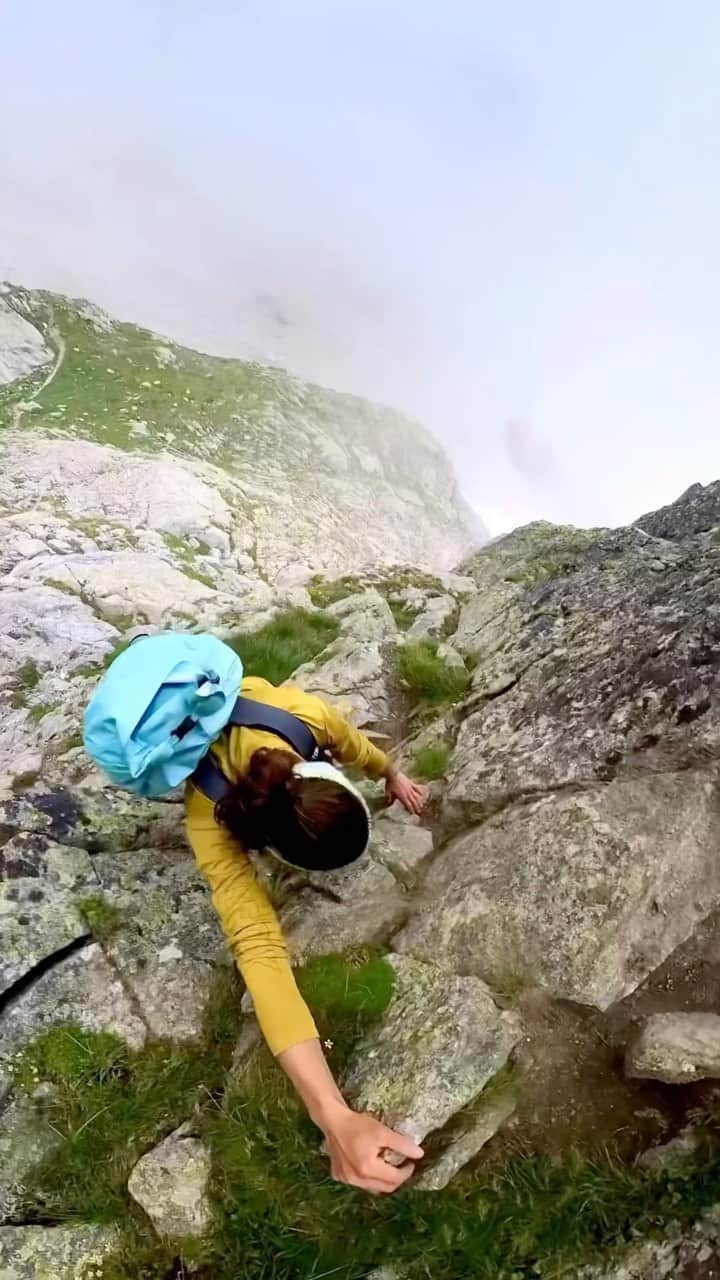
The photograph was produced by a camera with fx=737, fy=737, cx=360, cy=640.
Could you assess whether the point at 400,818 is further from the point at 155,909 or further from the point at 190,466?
the point at 190,466

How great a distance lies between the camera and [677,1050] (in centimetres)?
474

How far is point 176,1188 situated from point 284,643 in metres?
6.78

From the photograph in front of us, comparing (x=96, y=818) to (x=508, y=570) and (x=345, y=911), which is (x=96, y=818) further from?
(x=508, y=570)

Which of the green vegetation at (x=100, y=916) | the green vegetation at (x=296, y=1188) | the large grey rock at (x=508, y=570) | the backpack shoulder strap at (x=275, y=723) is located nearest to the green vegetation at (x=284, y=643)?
the large grey rock at (x=508, y=570)

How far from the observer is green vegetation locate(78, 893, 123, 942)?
640cm

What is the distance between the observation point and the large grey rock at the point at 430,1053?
4.92 m

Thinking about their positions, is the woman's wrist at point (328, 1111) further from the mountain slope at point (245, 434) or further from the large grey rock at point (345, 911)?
the mountain slope at point (245, 434)

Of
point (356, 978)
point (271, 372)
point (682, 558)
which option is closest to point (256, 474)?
point (271, 372)

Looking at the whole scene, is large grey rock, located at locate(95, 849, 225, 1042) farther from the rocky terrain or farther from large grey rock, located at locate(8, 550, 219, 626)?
large grey rock, located at locate(8, 550, 219, 626)

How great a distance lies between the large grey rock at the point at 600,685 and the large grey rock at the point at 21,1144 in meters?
4.14

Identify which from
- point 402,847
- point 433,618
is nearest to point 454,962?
point 402,847

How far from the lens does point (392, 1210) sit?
4.66 meters

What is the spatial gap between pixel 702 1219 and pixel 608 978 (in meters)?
1.40

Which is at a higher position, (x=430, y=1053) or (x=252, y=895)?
(x=252, y=895)
